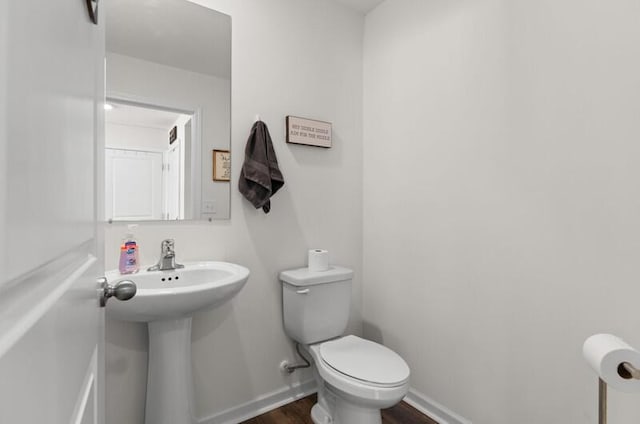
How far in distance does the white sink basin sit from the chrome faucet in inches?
1.5

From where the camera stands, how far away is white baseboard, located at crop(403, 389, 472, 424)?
1.68 meters

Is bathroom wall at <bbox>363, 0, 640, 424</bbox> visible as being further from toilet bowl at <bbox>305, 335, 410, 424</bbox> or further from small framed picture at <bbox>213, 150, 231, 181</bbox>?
small framed picture at <bbox>213, 150, 231, 181</bbox>

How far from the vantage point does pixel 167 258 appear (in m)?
1.50

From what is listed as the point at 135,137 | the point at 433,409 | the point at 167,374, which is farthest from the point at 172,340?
the point at 433,409

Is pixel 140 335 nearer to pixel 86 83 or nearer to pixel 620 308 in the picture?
pixel 86 83

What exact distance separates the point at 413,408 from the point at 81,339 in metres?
1.89

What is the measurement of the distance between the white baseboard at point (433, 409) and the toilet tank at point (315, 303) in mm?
570

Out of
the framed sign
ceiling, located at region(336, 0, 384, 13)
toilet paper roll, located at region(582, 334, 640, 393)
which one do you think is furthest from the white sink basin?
ceiling, located at region(336, 0, 384, 13)

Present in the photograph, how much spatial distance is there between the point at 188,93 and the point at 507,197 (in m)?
1.61

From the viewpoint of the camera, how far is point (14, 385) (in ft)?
0.70

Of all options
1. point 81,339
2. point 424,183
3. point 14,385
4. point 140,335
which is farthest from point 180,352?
point 424,183

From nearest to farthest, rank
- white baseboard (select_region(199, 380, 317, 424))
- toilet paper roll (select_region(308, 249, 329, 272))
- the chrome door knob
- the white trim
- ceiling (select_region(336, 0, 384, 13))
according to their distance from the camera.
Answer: the white trim < the chrome door knob < white baseboard (select_region(199, 380, 317, 424)) < toilet paper roll (select_region(308, 249, 329, 272)) < ceiling (select_region(336, 0, 384, 13))

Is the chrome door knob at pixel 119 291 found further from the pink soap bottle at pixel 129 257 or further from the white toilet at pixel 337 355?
the white toilet at pixel 337 355

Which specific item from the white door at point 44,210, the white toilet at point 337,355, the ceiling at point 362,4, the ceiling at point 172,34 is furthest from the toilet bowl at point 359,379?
the ceiling at point 362,4
